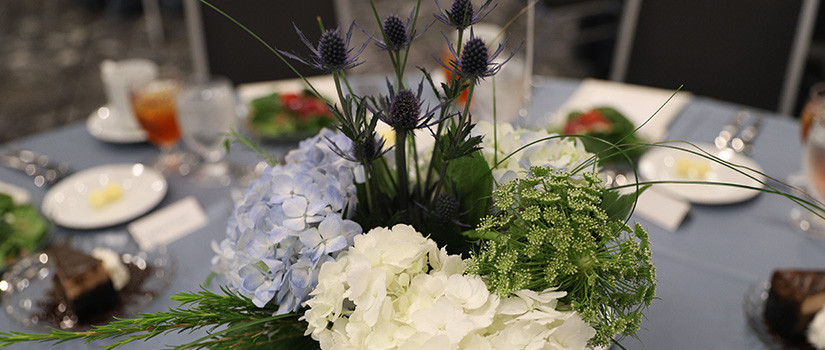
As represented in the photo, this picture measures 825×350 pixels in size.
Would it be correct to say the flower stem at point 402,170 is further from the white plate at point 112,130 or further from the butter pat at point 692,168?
the white plate at point 112,130

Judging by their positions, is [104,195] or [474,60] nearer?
[474,60]

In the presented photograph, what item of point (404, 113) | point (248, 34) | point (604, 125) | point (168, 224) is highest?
point (248, 34)

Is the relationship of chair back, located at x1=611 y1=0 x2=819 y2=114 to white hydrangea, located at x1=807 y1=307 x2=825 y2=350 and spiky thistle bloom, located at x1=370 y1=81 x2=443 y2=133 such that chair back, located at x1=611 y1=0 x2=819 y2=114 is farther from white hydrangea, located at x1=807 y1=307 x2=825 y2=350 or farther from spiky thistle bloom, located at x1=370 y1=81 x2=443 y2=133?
spiky thistle bloom, located at x1=370 y1=81 x2=443 y2=133

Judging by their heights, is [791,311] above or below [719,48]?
below

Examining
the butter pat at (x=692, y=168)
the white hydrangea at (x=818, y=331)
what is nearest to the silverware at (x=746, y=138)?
the butter pat at (x=692, y=168)

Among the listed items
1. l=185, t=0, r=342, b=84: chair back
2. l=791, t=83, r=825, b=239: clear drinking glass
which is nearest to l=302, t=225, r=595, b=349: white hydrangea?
l=791, t=83, r=825, b=239: clear drinking glass

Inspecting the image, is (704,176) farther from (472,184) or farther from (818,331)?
(472,184)

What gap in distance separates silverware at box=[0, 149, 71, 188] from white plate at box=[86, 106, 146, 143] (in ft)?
0.35

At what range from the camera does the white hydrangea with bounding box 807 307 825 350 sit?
2.27ft

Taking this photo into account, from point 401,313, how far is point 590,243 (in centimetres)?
16

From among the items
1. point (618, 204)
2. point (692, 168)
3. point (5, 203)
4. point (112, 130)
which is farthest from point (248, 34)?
point (618, 204)

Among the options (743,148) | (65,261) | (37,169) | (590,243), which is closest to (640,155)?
(743,148)

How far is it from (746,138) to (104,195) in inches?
51.5

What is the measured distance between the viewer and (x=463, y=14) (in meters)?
0.44
